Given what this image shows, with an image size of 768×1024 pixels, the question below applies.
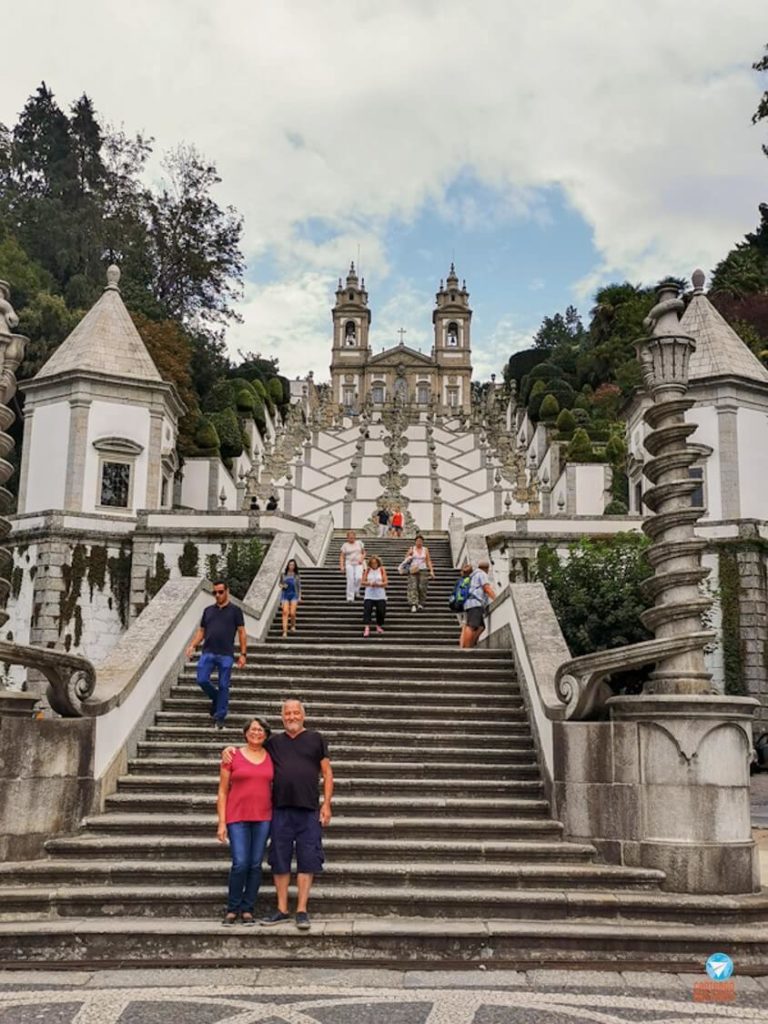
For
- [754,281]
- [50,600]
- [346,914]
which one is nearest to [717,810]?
[346,914]

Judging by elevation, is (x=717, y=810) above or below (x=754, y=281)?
below

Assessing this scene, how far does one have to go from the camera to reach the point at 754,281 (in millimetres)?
40812

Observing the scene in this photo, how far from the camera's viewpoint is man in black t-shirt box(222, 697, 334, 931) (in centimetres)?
591


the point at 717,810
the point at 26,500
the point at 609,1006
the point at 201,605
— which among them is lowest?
the point at 609,1006

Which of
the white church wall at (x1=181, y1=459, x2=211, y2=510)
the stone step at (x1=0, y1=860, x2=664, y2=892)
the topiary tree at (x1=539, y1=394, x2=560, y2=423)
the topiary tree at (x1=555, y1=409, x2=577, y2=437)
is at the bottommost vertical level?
the stone step at (x1=0, y1=860, x2=664, y2=892)

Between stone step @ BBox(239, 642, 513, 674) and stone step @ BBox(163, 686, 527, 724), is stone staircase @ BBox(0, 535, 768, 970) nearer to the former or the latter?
stone step @ BBox(163, 686, 527, 724)

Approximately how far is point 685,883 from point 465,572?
6245 mm

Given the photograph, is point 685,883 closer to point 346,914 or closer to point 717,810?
point 717,810

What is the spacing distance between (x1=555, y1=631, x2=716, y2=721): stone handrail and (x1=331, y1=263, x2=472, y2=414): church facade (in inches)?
3051

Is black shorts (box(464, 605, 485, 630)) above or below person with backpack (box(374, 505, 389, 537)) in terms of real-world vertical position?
below

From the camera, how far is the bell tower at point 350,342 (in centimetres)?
8925

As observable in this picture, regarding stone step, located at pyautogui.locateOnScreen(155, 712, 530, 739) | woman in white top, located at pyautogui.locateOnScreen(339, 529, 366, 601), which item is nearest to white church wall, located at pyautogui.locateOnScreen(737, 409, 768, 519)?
woman in white top, located at pyautogui.locateOnScreen(339, 529, 366, 601)

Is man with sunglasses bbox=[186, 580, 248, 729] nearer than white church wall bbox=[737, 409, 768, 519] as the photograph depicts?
Yes

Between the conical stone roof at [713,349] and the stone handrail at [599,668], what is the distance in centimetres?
1890
